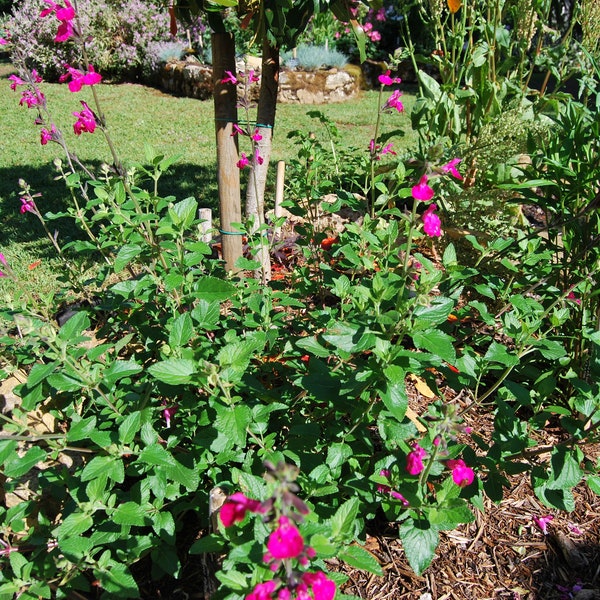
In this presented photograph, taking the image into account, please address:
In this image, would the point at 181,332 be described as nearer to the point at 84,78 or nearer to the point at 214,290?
the point at 214,290

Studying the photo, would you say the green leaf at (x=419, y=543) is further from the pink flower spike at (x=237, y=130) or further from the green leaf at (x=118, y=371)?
the pink flower spike at (x=237, y=130)

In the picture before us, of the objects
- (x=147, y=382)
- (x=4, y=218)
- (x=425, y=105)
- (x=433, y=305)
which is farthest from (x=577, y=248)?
(x=4, y=218)

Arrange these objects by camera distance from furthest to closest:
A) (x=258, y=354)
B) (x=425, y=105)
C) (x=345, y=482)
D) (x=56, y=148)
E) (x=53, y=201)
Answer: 1. (x=56, y=148)
2. (x=53, y=201)
3. (x=425, y=105)
4. (x=258, y=354)
5. (x=345, y=482)

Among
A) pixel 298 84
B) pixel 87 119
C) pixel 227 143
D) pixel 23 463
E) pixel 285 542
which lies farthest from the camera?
pixel 298 84

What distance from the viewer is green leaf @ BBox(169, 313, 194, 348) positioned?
1.43 meters

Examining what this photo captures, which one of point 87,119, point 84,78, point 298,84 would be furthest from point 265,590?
point 298,84

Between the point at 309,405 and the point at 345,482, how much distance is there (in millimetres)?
370

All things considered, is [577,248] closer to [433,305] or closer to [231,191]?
[433,305]

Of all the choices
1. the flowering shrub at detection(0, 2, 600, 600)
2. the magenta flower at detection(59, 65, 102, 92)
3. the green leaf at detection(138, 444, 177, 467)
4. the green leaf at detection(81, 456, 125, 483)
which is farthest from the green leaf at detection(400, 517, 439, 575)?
the magenta flower at detection(59, 65, 102, 92)

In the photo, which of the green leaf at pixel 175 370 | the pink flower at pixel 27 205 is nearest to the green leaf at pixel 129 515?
the green leaf at pixel 175 370

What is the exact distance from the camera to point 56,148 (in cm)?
659

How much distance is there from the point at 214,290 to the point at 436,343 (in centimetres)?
70

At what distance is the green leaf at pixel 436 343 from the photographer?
49.8 inches

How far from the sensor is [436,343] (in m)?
1.29
